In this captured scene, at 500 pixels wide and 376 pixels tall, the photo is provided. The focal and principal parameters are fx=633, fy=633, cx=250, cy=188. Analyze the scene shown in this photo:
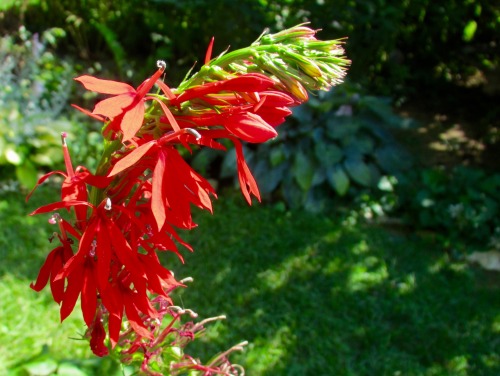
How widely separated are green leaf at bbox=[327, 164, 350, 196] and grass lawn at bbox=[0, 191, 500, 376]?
0.68 ft

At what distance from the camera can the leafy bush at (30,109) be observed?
15.9ft

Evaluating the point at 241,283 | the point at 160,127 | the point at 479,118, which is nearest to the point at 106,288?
the point at 160,127

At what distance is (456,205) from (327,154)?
105 cm

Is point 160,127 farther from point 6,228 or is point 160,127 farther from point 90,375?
point 6,228

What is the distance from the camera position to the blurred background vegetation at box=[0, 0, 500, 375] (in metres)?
4.41

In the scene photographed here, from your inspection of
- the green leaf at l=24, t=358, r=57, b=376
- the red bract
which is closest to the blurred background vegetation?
the green leaf at l=24, t=358, r=57, b=376

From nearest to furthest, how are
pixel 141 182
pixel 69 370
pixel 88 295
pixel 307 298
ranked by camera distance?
1. pixel 88 295
2. pixel 141 182
3. pixel 69 370
4. pixel 307 298

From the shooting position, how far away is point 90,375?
1.80 meters

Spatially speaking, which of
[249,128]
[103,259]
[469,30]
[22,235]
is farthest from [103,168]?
[469,30]

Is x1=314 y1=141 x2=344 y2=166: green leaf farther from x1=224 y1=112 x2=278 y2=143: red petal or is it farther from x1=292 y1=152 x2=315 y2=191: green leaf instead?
x1=224 y1=112 x2=278 y2=143: red petal

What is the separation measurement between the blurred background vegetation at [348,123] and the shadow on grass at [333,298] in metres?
0.02

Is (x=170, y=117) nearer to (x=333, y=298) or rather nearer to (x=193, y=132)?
(x=193, y=132)

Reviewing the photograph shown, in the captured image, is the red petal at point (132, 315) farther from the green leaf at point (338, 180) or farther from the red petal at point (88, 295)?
the green leaf at point (338, 180)

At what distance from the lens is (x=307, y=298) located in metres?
3.91
